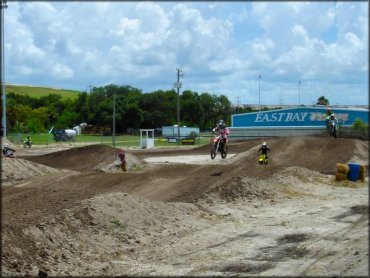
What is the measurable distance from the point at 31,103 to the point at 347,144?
3925 inches

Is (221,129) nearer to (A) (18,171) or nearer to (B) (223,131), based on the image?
(B) (223,131)

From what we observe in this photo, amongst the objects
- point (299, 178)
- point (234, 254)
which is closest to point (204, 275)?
point (234, 254)

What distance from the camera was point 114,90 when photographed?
117 metres

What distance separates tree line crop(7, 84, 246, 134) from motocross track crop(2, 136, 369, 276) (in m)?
56.1

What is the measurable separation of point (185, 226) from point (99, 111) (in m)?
91.4

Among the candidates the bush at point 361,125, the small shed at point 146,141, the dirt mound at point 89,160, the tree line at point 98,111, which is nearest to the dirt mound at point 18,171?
the dirt mound at point 89,160

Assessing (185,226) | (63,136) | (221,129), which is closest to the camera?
(185,226)

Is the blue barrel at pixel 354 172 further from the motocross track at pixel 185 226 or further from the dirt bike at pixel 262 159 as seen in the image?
the dirt bike at pixel 262 159

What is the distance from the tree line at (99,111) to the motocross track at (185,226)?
56.1 meters

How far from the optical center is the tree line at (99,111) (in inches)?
3494

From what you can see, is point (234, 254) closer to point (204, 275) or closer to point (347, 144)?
point (204, 275)

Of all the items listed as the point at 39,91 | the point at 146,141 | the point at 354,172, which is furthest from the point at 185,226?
the point at 39,91

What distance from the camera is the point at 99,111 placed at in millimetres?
102625

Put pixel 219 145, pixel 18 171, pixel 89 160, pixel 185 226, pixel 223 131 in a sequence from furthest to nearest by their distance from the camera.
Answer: pixel 89 160, pixel 219 145, pixel 223 131, pixel 18 171, pixel 185 226
